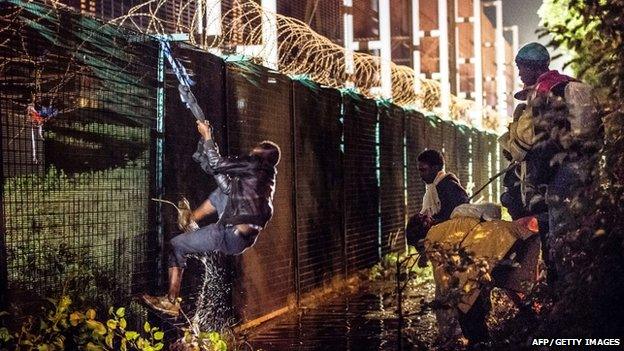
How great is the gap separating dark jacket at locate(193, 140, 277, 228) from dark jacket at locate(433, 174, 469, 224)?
177 cm

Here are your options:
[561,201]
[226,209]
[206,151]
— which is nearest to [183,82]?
[206,151]

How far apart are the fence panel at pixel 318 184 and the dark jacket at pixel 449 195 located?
1.64 metres

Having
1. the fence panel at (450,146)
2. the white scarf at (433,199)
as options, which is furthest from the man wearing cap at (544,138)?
the fence panel at (450,146)

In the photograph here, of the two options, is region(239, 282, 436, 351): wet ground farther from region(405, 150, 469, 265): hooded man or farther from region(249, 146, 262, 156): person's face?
region(249, 146, 262, 156): person's face

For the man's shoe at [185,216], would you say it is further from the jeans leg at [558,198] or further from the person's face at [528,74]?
the person's face at [528,74]

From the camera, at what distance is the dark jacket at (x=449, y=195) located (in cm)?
991

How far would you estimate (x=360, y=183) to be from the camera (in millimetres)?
13750

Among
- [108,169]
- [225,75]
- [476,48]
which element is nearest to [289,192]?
[225,75]

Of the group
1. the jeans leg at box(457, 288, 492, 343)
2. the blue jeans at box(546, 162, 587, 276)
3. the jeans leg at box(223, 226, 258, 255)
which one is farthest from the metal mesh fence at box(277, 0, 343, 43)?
the jeans leg at box(457, 288, 492, 343)

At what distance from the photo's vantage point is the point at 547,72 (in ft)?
26.9

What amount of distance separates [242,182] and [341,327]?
203 cm

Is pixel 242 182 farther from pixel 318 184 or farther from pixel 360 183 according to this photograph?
pixel 360 183

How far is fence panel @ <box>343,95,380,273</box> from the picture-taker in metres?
13.2

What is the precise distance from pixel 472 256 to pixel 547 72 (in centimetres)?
240
